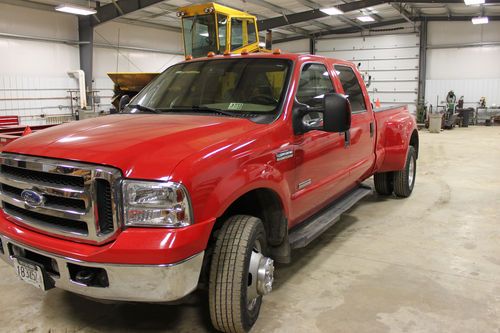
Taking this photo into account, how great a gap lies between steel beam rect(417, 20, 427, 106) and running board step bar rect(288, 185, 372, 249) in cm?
1708

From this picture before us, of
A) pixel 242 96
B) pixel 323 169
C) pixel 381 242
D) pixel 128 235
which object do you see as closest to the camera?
pixel 128 235

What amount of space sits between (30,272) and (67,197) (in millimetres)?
526

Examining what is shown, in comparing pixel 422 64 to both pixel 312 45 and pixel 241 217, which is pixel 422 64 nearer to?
pixel 312 45

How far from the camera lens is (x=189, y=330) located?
103 inches

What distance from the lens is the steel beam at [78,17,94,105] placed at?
14852 millimetres

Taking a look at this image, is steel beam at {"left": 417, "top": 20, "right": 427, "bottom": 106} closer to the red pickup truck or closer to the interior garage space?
the interior garage space

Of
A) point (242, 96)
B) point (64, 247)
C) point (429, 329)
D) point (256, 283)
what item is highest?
point (242, 96)

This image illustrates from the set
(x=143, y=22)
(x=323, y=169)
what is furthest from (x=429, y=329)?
(x=143, y=22)

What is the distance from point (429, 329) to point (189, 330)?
4.90 ft

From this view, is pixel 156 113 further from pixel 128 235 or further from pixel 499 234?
pixel 499 234

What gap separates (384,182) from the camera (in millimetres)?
5664

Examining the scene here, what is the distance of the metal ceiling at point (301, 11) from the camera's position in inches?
554

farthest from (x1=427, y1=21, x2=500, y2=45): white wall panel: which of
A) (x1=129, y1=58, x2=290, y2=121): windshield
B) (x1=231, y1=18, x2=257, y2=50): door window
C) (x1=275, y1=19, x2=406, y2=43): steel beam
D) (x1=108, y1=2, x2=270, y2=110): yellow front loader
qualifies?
(x1=129, y1=58, x2=290, y2=121): windshield

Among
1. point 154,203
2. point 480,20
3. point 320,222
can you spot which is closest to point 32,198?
point 154,203
